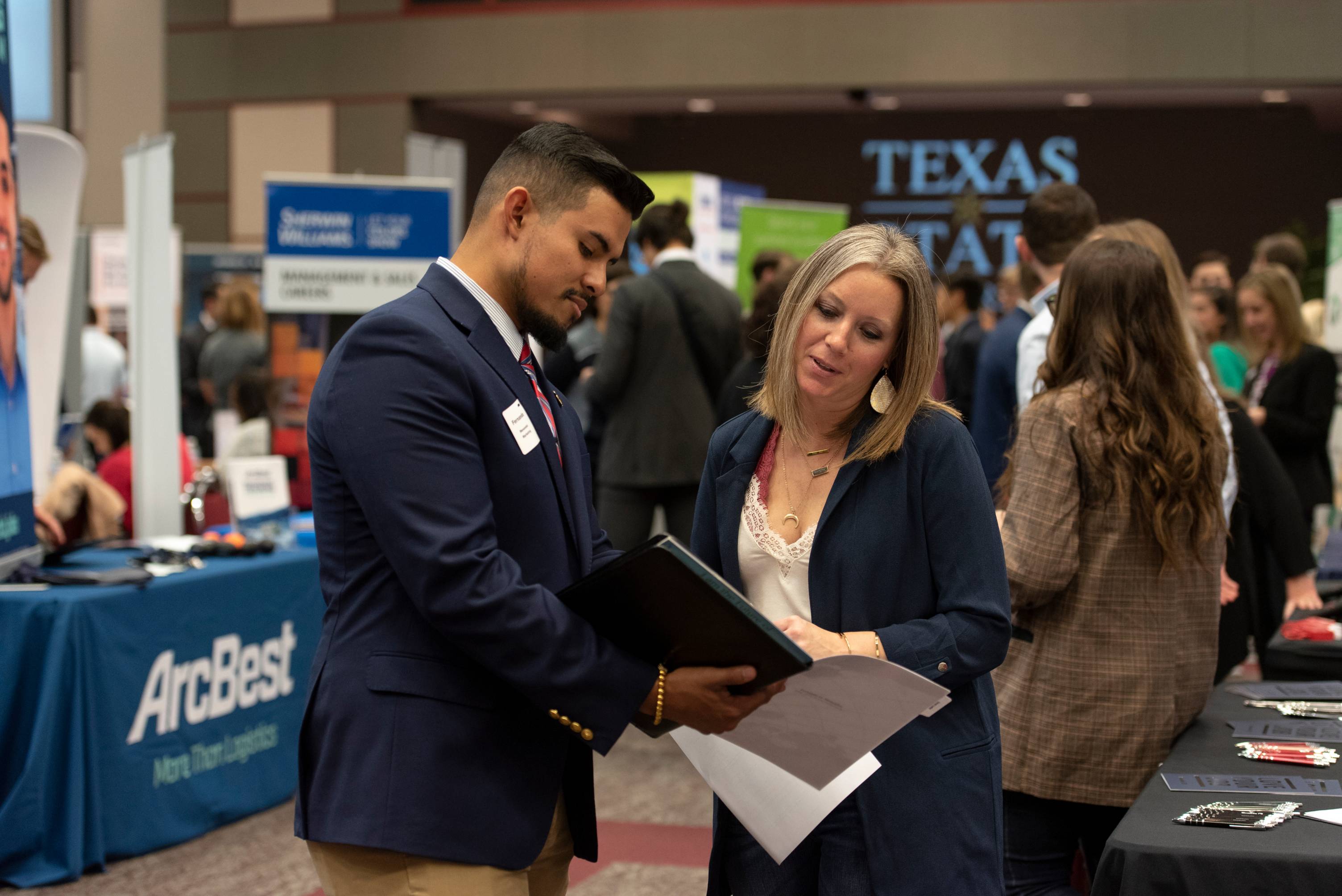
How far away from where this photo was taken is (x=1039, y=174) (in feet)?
47.7

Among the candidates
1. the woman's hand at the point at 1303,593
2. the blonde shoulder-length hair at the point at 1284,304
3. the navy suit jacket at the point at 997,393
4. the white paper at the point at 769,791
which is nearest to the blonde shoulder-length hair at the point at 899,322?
the white paper at the point at 769,791

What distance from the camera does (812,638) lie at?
5.32 feet

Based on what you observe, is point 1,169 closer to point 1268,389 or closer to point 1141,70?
point 1268,389

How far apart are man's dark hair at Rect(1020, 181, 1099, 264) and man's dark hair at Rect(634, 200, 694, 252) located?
1.95 m

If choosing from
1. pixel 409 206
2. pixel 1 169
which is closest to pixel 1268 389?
pixel 409 206

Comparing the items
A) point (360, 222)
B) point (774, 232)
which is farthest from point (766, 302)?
point (774, 232)

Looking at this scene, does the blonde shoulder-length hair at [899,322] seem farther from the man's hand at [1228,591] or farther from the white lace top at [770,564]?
the man's hand at [1228,591]

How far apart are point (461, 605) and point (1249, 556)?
9.16 feet

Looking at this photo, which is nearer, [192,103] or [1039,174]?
[192,103]

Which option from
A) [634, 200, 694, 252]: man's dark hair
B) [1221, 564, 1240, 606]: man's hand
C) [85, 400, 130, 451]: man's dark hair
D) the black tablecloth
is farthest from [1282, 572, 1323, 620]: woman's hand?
[85, 400, 130, 451]: man's dark hair

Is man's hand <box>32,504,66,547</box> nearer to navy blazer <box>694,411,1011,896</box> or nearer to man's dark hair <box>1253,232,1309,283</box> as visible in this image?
navy blazer <box>694,411,1011,896</box>

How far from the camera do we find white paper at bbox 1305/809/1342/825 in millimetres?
1732

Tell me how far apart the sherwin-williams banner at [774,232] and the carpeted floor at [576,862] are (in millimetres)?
4555

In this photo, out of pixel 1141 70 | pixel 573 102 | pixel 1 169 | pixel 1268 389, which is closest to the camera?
pixel 1 169
